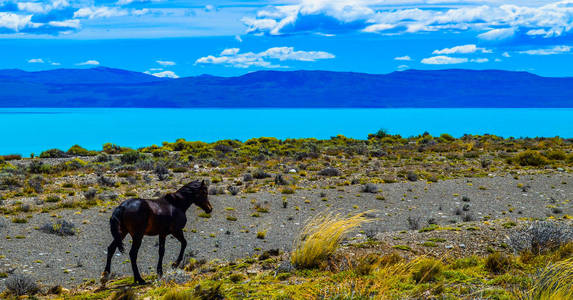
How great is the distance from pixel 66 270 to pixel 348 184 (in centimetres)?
1403

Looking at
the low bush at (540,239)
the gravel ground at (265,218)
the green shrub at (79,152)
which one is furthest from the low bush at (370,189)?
the green shrub at (79,152)

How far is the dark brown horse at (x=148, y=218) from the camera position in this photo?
7.52 metres

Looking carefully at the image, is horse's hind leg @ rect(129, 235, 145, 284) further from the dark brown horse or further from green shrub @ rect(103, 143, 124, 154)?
green shrub @ rect(103, 143, 124, 154)

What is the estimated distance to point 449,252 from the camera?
9.14 metres

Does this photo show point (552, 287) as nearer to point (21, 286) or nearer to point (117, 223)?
point (117, 223)

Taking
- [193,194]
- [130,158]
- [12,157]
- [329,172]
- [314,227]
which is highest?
[12,157]

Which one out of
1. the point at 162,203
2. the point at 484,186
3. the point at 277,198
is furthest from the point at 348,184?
the point at 162,203

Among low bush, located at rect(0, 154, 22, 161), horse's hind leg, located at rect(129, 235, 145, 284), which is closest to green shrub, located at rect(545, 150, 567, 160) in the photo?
horse's hind leg, located at rect(129, 235, 145, 284)

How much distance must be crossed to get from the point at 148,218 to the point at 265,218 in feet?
27.7

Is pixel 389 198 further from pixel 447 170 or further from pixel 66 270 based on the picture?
pixel 66 270

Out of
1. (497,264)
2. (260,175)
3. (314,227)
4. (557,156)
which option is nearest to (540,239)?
(497,264)

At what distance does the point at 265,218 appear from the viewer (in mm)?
15836

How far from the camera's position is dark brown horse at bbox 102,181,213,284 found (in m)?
7.52

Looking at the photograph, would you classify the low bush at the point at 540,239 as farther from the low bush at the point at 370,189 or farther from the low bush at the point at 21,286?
the low bush at the point at 370,189
